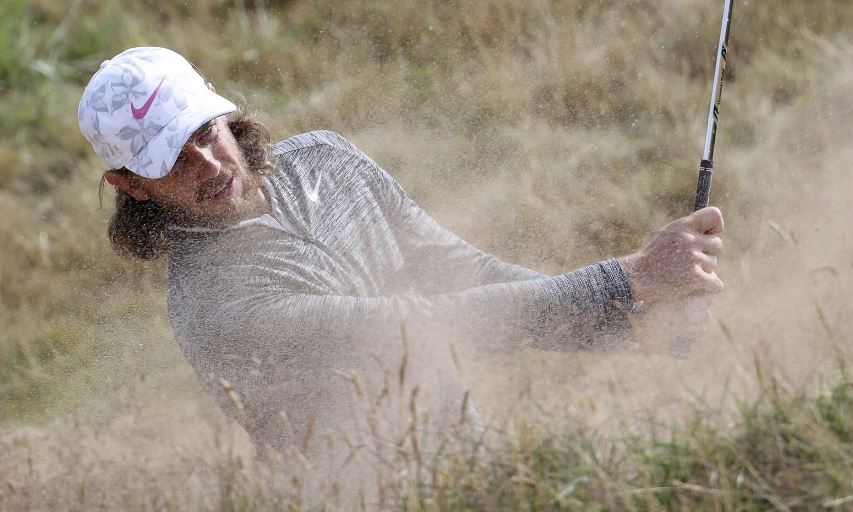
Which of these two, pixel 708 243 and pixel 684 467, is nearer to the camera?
pixel 684 467

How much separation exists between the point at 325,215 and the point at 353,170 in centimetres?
21

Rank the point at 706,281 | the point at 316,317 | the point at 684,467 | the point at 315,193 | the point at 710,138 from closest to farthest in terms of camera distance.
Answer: the point at 684,467 < the point at 706,281 < the point at 316,317 < the point at 710,138 < the point at 315,193

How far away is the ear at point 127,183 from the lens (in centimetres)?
307

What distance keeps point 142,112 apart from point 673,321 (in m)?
1.48

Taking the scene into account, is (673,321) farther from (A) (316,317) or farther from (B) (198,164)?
(B) (198,164)

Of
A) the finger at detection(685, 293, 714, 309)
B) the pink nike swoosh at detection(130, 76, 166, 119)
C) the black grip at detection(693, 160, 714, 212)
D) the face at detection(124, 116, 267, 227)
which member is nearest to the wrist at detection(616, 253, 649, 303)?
the finger at detection(685, 293, 714, 309)

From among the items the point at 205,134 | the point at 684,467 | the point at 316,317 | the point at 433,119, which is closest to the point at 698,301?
the point at 684,467

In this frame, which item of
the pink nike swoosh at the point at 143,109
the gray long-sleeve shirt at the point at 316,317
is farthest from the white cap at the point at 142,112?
Result: the gray long-sleeve shirt at the point at 316,317

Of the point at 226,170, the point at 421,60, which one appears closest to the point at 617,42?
the point at 421,60

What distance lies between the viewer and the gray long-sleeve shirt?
8.99 ft

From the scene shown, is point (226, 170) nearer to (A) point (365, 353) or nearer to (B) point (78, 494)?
(A) point (365, 353)

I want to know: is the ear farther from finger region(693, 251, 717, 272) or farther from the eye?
finger region(693, 251, 717, 272)

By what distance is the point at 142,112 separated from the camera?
117 inches

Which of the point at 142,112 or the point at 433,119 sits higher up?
the point at 433,119
